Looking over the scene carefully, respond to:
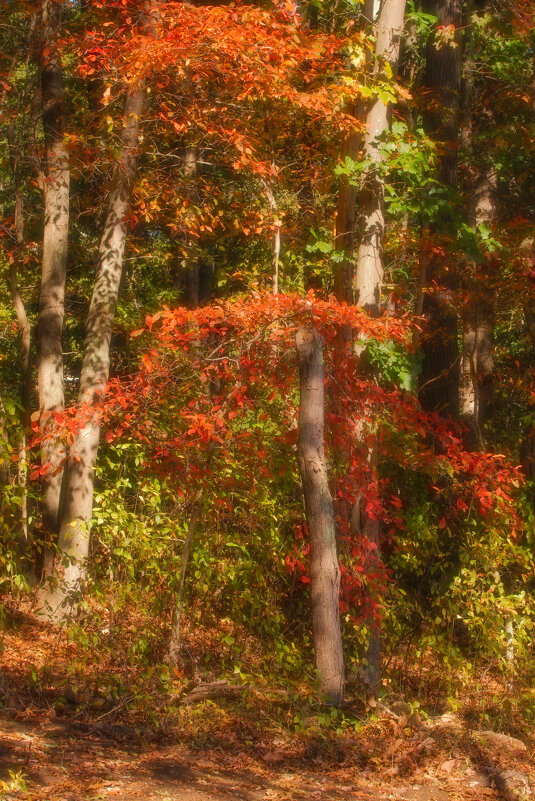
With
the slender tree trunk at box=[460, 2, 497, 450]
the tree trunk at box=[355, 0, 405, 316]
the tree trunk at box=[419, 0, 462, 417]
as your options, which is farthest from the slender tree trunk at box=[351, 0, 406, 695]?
the slender tree trunk at box=[460, 2, 497, 450]

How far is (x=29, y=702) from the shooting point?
6770 millimetres

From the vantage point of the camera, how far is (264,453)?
27.3 feet

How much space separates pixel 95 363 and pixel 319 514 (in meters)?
3.50

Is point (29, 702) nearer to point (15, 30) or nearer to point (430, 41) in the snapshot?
point (15, 30)

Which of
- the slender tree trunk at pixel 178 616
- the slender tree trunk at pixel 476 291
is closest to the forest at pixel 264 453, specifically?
the slender tree trunk at pixel 178 616

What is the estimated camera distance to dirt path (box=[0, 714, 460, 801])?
5.31m

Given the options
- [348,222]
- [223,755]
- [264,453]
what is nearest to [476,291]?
[348,222]

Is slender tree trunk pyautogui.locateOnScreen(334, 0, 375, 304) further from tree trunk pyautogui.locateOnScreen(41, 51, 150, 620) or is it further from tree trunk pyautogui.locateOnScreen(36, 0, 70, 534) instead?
tree trunk pyautogui.locateOnScreen(36, 0, 70, 534)

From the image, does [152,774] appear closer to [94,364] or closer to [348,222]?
[94,364]

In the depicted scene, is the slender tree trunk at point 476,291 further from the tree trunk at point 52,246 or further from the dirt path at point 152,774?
the dirt path at point 152,774

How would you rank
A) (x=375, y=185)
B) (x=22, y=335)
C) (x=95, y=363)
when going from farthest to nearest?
1. (x=22, y=335)
2. (x=95, y=363)
3. (x=375, y=185)

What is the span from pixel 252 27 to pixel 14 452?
17.8 feet

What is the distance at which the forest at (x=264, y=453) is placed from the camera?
695 cm

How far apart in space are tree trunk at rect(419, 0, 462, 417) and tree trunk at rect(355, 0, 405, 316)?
6.83 feet
